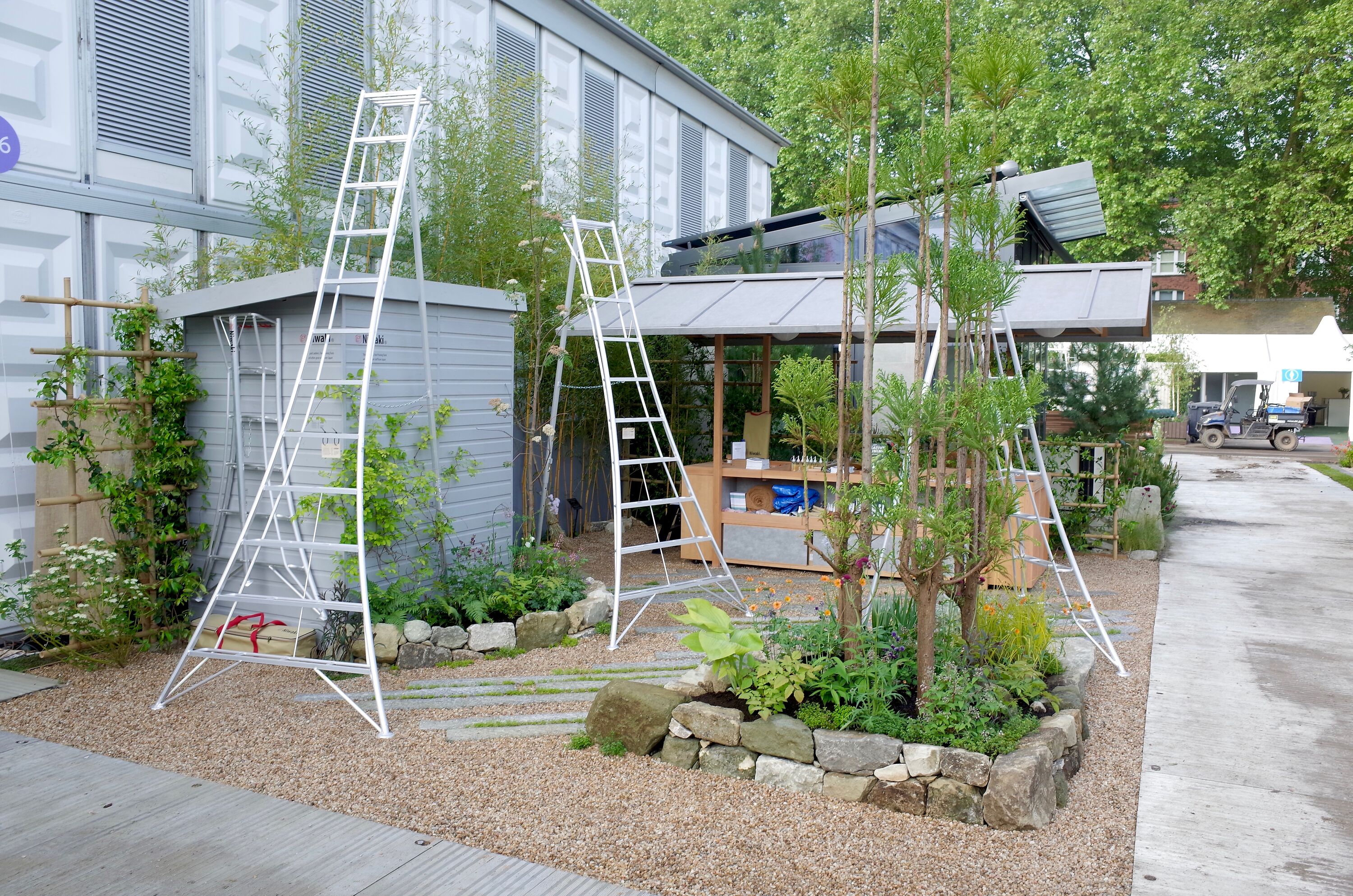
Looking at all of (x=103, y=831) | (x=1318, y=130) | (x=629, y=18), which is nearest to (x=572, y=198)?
(x=103, y=831)

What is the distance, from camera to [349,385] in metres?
5.80

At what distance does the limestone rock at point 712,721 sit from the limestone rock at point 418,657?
2006 millimetres

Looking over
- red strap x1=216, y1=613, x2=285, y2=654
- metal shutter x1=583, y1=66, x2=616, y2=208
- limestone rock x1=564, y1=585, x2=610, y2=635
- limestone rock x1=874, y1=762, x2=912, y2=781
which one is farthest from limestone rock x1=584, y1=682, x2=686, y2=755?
metal shutter x1=583, y1=66, x2=616, y2=208

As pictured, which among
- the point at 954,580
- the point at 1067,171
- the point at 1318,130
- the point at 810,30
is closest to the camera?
the point at 954,580

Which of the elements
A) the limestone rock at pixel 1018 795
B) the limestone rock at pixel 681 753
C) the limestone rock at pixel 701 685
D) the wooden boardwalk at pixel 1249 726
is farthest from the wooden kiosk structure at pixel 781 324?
the limestone rock at pixel 1018 795

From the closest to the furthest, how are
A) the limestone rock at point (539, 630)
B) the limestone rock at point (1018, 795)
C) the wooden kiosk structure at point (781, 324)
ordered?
the limestone rock at point (1018, 795)
the limestone rock at point (539, 630)
the wooden kiosk structure at point (781, 324)

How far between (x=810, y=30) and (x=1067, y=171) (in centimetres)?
1612

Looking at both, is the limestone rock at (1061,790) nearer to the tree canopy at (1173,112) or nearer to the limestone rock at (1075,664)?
the limestone rock at (1075,664)

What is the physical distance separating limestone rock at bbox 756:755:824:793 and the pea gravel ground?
0.21 feet

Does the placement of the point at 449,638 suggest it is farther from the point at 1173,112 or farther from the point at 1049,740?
the point at 1173,112

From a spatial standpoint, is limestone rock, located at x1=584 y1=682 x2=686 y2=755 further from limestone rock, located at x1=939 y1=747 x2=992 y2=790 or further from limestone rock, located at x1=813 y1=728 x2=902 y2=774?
limestone rock, located at x1=939 y1=747 x2=992 y2=790

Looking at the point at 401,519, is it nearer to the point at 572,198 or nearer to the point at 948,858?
the point at 948,858

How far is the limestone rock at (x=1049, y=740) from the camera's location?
13.1 feet

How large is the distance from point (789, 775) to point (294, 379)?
3982mm
